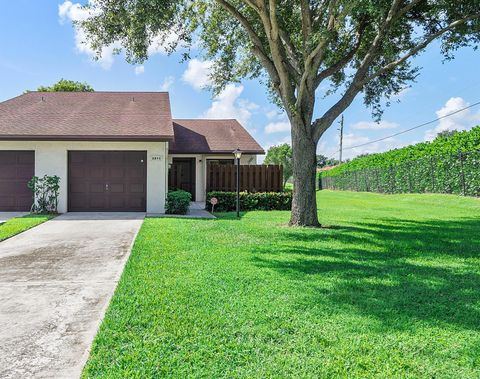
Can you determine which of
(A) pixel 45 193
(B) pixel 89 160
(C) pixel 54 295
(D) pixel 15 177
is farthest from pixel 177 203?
(C) pixel 54 295

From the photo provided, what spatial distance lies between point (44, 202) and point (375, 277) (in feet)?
39.6

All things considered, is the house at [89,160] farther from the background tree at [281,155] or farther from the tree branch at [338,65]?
the background tree at [281,155]

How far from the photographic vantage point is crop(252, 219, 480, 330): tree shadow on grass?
13.3 ft

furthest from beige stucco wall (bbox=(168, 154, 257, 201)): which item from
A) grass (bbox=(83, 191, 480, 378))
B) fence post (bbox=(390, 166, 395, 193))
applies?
grass (bbox=(83, 191, 480, 378))

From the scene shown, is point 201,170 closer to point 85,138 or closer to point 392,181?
point 85,138

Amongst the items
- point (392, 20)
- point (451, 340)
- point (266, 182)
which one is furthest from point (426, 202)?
point (451, 340)

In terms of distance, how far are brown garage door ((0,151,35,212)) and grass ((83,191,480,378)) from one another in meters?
8.83

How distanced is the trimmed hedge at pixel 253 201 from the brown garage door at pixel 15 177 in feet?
21.8

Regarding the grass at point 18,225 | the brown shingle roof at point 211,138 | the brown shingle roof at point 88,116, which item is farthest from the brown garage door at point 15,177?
the brown shingle roof at point 211,138

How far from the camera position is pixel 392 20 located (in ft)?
32.9

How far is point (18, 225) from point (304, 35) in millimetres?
9198

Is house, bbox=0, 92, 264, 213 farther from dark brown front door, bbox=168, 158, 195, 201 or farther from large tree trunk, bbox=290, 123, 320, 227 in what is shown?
dark brown front door, bbox=168, 158, 195, 201

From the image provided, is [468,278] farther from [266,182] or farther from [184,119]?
[184,119]

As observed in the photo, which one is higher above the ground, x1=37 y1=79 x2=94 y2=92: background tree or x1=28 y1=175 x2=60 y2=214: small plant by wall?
x1=37 y1=79 x2=94 y2=92: background tree
